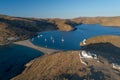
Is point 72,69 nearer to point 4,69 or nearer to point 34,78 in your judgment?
point 34,78

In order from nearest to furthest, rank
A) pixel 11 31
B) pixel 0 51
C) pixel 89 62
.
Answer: pixel 89 62, pixel 0 51, pixel 11 31

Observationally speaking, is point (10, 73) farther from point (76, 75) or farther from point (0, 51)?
point (0, 51)

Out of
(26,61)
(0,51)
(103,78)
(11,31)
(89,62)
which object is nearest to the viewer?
(103,78)

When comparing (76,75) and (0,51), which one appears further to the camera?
(0,51)

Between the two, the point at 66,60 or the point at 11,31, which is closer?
the point at 66,60

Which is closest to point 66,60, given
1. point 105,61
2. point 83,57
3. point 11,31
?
point 83,57

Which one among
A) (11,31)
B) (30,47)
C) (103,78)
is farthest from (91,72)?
(11,31)
